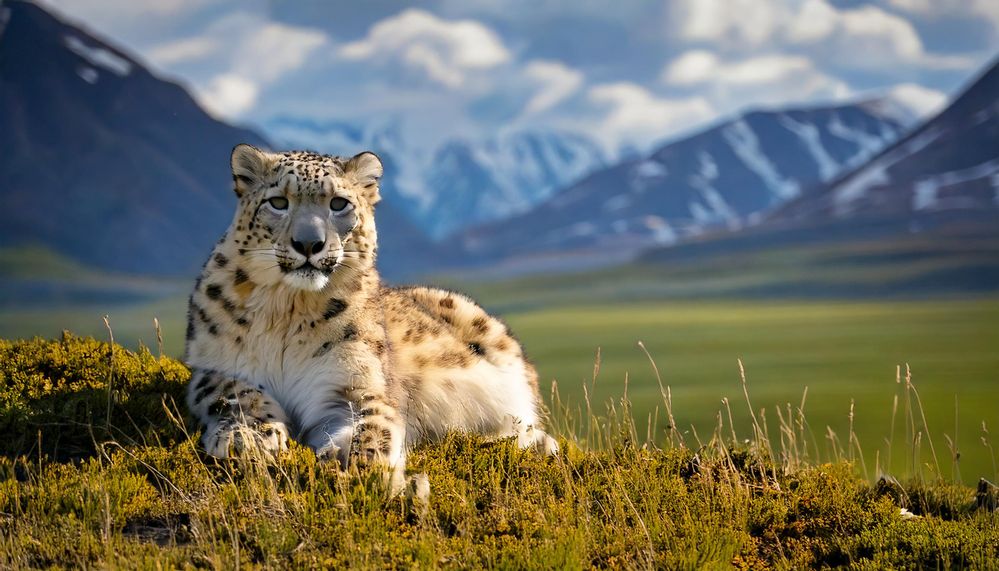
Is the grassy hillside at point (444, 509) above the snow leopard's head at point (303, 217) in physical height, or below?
below

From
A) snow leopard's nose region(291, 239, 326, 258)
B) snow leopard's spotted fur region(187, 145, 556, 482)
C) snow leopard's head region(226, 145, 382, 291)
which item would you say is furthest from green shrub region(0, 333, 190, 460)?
snow leopard's nose region(291, 239, 326, 258)

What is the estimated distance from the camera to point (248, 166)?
22.2 feet

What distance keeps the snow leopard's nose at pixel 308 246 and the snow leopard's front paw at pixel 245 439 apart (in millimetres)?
1233

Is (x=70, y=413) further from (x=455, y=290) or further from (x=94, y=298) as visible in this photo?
(x=94, y=298)

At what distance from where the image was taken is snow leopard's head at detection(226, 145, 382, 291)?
636 cm

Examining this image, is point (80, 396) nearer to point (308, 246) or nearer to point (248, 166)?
point (248, 166)

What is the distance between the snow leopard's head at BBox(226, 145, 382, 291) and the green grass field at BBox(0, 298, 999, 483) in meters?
3.50

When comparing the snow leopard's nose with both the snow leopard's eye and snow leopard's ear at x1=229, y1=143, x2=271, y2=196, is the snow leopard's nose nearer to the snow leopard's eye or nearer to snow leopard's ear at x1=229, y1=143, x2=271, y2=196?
the snow leopard's eye

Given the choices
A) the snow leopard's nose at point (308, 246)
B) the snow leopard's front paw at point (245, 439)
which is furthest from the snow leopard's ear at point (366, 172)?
the snow leopard's front paw at point (245, 439)

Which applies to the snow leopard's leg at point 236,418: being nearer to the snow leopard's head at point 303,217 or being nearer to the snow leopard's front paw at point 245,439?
the snow leopard's front paw at point 245,439

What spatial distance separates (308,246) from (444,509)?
6.63ft

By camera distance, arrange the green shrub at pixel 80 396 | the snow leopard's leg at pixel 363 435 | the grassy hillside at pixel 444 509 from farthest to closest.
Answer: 1. the green shrub at pixel 80 396
2. the snow leopard's leg at pixel 363 435
3. the grassy hillside at pixel 444 509

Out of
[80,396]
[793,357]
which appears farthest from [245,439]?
[793,357]

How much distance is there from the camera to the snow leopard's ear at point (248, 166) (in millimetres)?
6742
